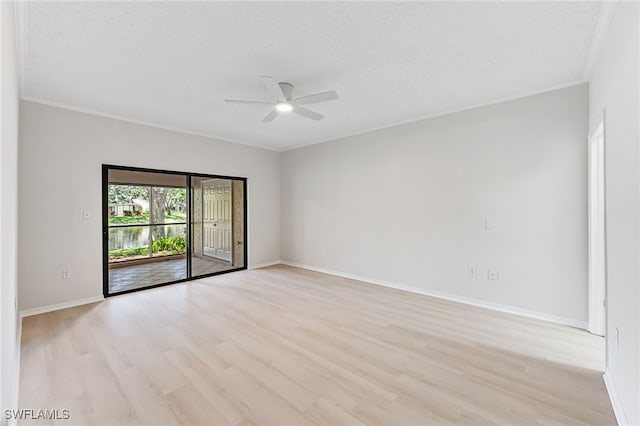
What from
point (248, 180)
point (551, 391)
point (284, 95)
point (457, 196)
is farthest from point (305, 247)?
point (551, 391)

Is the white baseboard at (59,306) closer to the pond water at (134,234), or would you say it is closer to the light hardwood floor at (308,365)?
the light hardwood floor at (308,365)

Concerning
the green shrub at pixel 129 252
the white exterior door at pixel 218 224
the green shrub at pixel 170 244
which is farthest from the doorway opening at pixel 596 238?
the green shrub at pixel 129 252

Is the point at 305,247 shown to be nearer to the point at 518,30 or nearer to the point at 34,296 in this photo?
the point at 34,296

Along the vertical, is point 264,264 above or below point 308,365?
above

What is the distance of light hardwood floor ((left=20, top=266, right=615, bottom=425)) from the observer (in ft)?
6.00

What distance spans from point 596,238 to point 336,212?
3.58m

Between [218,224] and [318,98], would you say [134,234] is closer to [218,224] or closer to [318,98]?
[218,224]

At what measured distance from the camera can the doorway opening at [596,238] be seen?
287cm

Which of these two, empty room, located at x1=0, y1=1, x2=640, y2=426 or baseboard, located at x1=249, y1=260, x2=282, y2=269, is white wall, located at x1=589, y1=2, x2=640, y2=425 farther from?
baseboard, located at x1=249, y1=260, x2=282, y2=269

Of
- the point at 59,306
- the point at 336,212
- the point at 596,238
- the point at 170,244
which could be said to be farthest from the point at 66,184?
the point at 596,238

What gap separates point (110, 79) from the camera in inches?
117

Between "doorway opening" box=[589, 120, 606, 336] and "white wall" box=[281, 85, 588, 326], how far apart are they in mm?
116

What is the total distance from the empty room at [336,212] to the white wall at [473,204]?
2 cm

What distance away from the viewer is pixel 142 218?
4.95 metres
